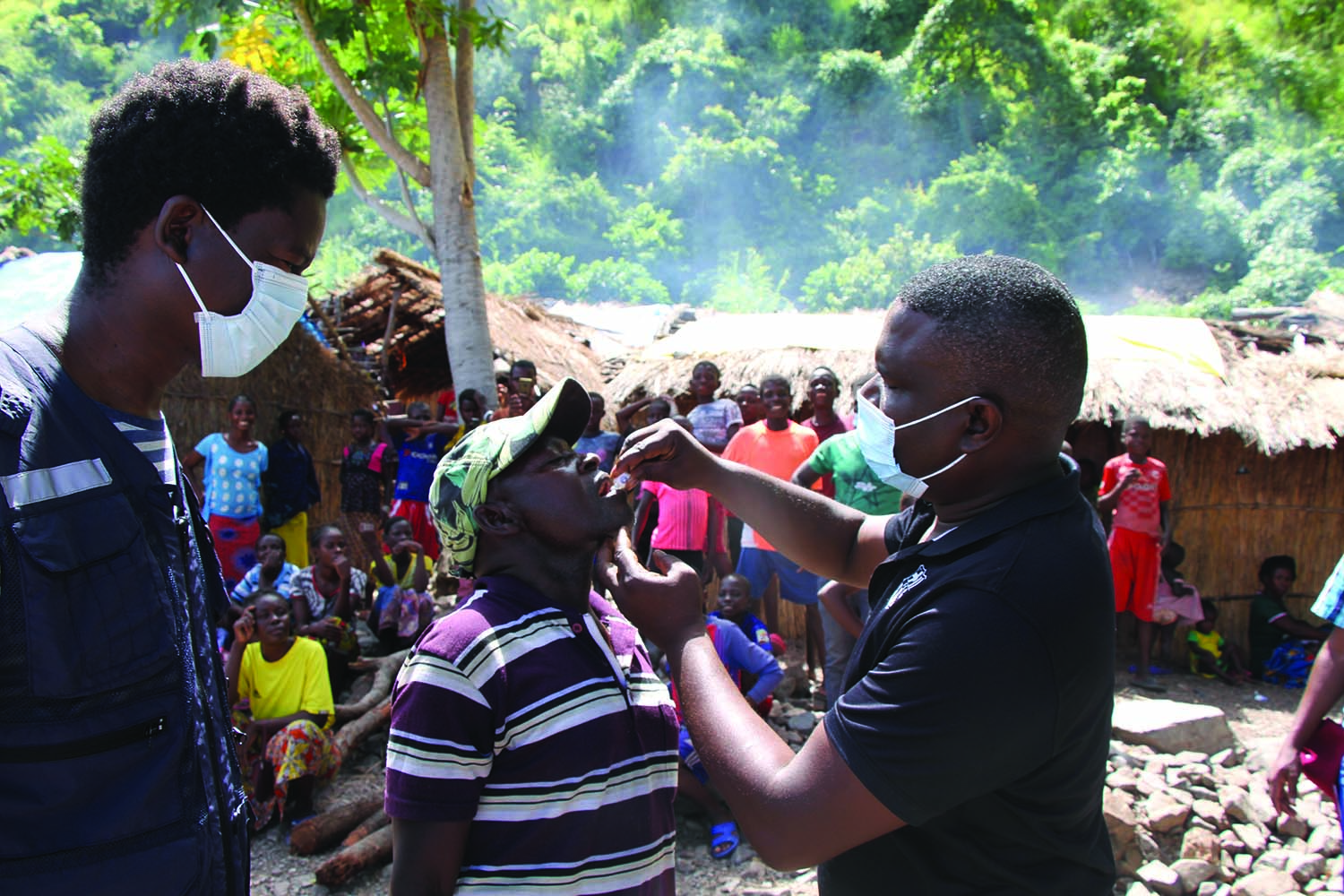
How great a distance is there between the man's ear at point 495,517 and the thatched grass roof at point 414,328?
1005 centimetres

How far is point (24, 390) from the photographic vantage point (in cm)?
131

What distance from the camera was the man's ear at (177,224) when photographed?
1505 millimetres

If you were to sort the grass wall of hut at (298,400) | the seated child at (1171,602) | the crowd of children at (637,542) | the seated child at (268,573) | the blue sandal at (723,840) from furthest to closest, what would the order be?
the grass wall of hut at (298,400)
the seated child at (1171,602)
the seated child at (268,573)
the crowd of children at (637,542)
the blue sandal at (723,840)

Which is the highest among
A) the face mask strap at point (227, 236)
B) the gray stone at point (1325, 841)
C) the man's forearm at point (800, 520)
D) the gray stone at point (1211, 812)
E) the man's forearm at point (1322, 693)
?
the face mask strap at point (227, 236)

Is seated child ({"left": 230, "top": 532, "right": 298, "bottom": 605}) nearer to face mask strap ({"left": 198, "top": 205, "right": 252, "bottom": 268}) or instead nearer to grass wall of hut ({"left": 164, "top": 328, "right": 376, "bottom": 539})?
grass wall of hut ({"left": 164, "top": 328, "right": 376, "bottom": 539})

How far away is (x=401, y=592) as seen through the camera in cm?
659

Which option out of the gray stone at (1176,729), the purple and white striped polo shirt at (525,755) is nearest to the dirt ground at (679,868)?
the gray stone at (1176,729)

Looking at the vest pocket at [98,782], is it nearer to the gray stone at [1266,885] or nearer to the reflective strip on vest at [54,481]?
the reflective strip on vest at [54,481]

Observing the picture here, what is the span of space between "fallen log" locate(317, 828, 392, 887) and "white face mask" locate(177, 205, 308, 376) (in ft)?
10.1

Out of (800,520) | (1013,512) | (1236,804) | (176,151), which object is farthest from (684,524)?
(176,151)

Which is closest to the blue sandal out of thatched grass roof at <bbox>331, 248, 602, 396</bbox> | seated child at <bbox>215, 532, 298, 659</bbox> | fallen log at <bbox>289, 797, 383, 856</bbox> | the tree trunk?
fallen log at <bbox>289, 797, 383, 856</bbox>

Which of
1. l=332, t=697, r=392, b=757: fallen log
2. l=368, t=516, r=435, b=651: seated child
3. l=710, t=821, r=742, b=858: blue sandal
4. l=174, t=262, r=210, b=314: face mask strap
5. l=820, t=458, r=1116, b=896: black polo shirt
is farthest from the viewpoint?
l=368, t=516, r=435, b=651: seated child

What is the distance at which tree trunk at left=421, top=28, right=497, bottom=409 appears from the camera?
760cm

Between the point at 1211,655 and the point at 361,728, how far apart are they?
7.51 m
